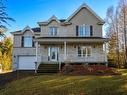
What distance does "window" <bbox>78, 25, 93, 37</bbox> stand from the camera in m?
34.2

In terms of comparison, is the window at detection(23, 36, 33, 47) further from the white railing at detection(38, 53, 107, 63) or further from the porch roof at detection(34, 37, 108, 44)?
the porch roof at detection(34, 37, 108, 44)

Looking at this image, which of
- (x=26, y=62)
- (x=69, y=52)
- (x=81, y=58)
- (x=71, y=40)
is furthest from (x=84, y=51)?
(x=26, y=62)

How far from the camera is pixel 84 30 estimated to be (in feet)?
112

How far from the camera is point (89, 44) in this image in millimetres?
34031

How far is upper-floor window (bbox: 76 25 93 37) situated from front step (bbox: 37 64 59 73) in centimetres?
598

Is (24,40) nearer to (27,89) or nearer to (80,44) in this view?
(80,44)

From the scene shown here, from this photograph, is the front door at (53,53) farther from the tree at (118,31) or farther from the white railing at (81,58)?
the tree at (118,31)

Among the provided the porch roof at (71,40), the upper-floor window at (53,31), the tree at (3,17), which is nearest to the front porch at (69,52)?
the porch roof at (71,40)

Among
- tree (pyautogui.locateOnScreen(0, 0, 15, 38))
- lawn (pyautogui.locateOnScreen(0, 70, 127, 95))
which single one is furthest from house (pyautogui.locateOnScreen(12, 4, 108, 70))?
tree (pyautogui.locateOnScreen(0, 0, 15, 38))

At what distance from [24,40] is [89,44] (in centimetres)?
1096

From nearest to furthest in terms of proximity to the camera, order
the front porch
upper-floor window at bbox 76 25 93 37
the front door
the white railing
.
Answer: the white railing, the front porch, upper-floor window at bbox 76 25 93 37, the front door

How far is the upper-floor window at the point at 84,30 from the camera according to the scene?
34.2m

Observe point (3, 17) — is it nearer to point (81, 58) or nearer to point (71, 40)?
point (71, 40)

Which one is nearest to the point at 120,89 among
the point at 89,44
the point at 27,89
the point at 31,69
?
the point at 27,89
